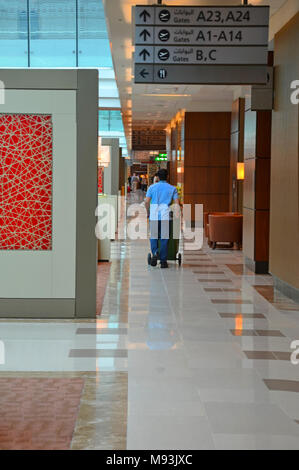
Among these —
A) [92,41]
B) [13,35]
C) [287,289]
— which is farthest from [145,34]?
[13,35]

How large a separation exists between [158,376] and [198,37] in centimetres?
387

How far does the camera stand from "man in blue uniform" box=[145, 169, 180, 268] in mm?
11039

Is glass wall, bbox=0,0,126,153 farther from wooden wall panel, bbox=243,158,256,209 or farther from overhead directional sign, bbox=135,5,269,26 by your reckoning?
overhead directional sign, bbox=135,5,269,26

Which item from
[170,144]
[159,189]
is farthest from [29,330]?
[170,144]

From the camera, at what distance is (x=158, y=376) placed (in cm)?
493

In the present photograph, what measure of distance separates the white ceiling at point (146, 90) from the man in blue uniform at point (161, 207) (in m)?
2.42

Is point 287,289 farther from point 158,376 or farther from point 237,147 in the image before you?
point 237,147

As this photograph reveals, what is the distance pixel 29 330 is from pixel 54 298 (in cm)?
67

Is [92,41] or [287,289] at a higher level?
[92,41]

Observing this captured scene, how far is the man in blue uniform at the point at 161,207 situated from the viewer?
435 inches

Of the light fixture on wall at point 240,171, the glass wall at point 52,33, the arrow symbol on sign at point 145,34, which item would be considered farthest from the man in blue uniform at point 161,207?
the glass wall at point 52,33

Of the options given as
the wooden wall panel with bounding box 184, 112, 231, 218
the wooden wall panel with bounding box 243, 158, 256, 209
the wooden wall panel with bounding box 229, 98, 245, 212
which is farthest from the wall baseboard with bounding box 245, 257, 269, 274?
the wooden wall panel with bounding box 184, 112, 231, 218

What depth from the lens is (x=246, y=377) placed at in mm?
4934

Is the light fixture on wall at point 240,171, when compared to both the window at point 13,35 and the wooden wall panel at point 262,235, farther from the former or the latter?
the window at point 13,35
